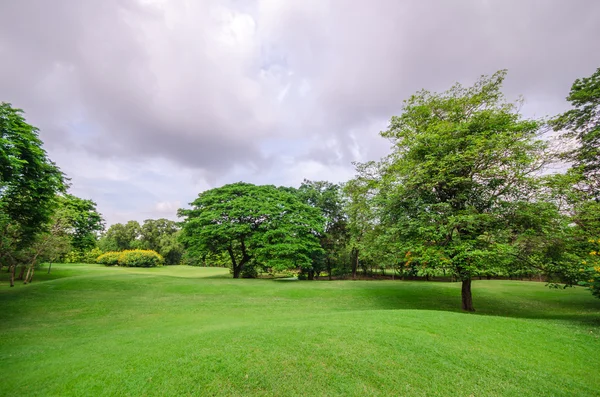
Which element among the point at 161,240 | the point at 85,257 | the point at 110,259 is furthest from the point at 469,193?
the point at 85,257

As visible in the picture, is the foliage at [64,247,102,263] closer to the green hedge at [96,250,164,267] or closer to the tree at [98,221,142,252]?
the tree at [98,221,142,252]

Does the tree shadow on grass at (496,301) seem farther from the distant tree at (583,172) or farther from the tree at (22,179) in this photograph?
the tree at (22,179)

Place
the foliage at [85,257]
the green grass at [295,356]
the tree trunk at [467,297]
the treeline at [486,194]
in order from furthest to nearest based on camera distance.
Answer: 1. the foliage at [85,257]
2. the tree trunk at [467,297]
3. the treeline at [486,194]
4. the green grass at [295,356]

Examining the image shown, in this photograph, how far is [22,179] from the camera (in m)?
12.2

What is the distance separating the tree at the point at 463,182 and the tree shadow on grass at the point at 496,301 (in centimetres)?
247

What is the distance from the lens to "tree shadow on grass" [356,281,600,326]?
15.0 m

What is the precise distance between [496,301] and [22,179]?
3048 cm

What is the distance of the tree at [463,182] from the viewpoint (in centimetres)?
1238

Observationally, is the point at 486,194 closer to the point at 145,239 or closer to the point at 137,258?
the point at 137,258

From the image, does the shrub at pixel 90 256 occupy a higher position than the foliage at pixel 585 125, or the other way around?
the foliage at pixel 585 125

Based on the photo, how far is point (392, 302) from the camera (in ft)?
55.6

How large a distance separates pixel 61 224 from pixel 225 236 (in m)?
14.0

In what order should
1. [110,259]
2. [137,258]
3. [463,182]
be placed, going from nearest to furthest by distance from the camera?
1. [463,182]
2. [110,259]
3. [137,258]

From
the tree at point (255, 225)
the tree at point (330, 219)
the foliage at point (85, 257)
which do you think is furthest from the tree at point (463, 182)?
the foliage at point (85, 257)
